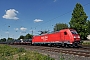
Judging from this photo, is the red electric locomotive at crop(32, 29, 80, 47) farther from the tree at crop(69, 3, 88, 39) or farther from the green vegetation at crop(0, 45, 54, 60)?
the tree at crop(69, 3, 88, 39)

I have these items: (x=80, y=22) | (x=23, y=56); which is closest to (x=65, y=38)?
(x=23, y=56)

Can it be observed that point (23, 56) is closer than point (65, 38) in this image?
Yes

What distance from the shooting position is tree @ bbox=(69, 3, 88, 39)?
172ft

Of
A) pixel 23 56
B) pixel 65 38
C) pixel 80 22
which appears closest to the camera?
pixel 23 56

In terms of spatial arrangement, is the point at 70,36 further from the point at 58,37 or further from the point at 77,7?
the point at 77,7

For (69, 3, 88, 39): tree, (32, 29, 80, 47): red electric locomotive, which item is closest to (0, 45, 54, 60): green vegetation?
(32, 29, 80, 47): red electric locomotive

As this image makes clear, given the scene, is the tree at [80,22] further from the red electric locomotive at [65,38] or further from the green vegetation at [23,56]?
the green vegetation at [23,56]

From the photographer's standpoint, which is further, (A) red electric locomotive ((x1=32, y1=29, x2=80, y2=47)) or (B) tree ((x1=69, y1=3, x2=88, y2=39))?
(B) tree ((x1=69, y1=3, x2=88, y2=39))

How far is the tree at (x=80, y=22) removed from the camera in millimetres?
52556

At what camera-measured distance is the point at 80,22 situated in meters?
53.0

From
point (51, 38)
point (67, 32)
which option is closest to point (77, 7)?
point (51, 38)

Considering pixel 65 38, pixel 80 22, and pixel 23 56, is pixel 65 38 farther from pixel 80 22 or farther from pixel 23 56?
pixel 80 22

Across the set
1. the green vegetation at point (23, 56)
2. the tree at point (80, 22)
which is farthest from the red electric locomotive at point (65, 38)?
the tree at point (80, 22)

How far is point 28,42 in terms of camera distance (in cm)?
5853
